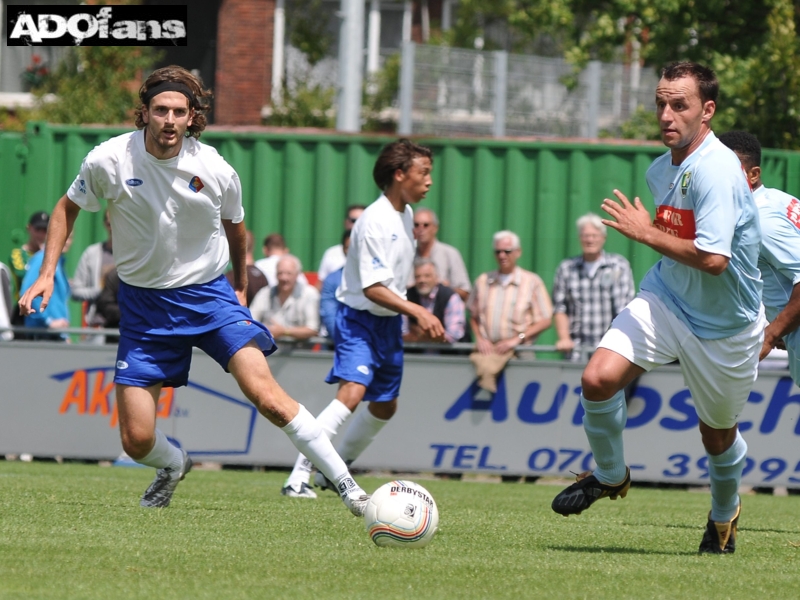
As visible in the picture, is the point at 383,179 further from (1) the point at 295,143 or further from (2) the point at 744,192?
(1) the point at 295,143

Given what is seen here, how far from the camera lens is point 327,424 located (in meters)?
8.55

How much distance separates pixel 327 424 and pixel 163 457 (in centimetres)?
158

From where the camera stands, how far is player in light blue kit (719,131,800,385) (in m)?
6.91

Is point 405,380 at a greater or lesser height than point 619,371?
lesser

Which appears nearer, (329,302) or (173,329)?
(173,329)

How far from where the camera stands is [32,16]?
64.0 ft

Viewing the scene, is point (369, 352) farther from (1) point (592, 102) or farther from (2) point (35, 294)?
(1) point (592, 102)

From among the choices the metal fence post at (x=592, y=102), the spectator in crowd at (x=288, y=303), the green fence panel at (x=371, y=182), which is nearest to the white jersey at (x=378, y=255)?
the spectator in crowd at (x=288, y=303)

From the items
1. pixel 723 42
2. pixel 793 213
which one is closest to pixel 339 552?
pixel 793 213

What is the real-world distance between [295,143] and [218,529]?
30.0ft

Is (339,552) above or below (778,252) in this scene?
below

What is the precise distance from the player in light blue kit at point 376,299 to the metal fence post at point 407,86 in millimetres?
8497

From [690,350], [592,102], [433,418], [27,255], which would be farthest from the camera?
[592,102]

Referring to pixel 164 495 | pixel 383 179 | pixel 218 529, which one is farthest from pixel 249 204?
pixel 218 529
